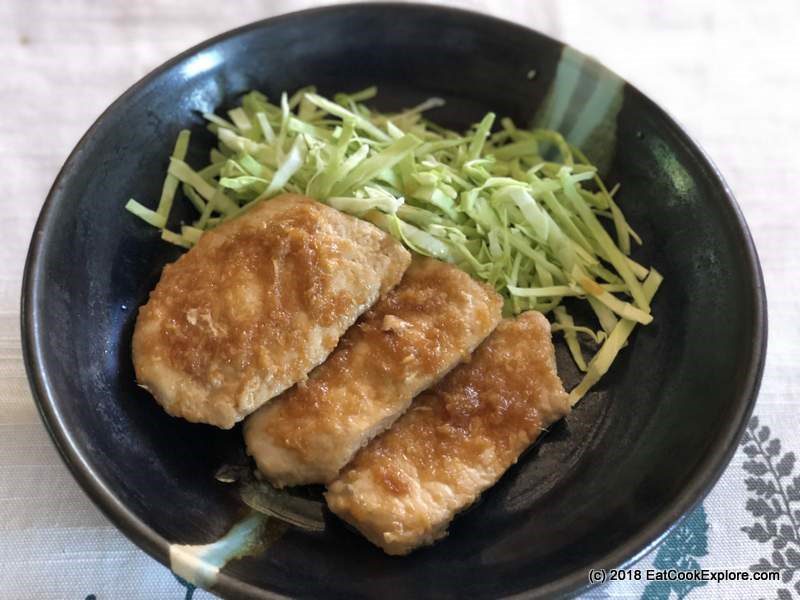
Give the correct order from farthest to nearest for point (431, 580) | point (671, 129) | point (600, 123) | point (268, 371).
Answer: point (600, 123)
point (671, 129)
point (268, 371)
point (431, 580)

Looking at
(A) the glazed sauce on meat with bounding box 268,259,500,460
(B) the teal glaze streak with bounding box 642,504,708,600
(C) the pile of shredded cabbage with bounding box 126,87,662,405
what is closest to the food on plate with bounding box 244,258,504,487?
(A) the glazed sauce on meat with bounding box 268,259,500,460

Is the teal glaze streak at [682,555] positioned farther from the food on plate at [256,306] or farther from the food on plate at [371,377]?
the food on plate at [256,306]

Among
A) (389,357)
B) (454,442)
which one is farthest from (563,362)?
(389,357)

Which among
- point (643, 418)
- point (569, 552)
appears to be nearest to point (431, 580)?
point (569, 552)

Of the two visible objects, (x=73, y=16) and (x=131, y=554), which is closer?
(x=131, y=554)

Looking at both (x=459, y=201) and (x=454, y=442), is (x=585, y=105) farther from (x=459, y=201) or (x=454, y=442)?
(x=454, y=442)

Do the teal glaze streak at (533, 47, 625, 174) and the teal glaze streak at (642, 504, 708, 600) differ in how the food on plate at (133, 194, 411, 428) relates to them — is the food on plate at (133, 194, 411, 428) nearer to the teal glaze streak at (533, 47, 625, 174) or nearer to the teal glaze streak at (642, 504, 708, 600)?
the teal glaze streak at (533, 47, 625, 174)

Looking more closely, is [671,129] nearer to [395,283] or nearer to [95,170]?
[395,283]
